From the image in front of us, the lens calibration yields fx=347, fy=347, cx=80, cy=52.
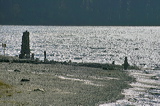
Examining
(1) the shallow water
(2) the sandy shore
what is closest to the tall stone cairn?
(2) the sandy shore

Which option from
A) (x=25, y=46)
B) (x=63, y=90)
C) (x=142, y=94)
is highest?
(x=25, y=46)

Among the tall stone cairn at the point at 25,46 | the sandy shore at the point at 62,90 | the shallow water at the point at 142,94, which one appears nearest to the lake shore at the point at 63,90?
the sandy shore at the point at 62,90

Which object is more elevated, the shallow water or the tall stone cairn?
the tall stone cairn

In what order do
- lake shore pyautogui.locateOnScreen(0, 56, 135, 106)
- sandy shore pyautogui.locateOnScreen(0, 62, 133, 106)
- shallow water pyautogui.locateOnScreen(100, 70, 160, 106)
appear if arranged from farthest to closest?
shallow water pyautogui.locateOnScreen(100, 70, 160, 106), lake shore pyautogui.locateOnScreen(0, 56, 135, 106), sandy shore pyautogui.locateOnScreen(0, 62, 133, 106)

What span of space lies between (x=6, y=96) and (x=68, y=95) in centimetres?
561

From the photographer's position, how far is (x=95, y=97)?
30734 millimetres

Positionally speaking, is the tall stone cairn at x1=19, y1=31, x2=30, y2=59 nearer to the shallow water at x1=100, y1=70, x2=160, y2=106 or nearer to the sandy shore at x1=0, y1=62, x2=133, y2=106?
the sandy shore at x1=0, y1=62, x2=133, y2=106

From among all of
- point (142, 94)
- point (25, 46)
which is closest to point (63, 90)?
point (142, 94)

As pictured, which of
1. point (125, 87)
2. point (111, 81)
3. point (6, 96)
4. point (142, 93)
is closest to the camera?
point (6, 96)

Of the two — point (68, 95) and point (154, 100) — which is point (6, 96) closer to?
point (68, 95)

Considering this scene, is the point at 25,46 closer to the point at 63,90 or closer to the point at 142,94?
the point at 63,90

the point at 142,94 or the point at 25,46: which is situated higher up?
the point at 25,46

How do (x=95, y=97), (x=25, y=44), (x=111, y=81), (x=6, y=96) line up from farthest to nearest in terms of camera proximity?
(x=25, y=44) < (x=111, y=81) < (x=95, y=97) < (x=6, y=96)

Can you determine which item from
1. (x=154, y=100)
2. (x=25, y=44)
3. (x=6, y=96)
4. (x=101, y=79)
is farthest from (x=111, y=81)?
(x=25, y=44)
